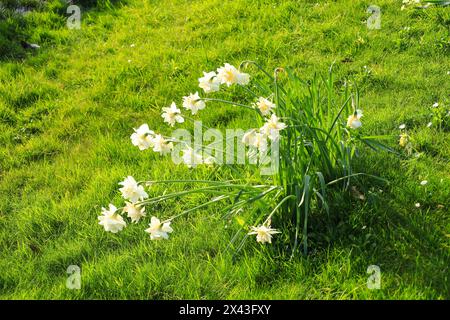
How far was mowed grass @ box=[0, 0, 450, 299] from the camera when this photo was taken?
8.83ft

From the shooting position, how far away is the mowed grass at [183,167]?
2691 millimetres

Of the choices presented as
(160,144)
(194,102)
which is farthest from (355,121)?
(160,144)

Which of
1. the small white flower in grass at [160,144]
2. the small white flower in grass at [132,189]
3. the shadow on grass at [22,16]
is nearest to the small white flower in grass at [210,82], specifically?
the small white flower in grass at [160,144]

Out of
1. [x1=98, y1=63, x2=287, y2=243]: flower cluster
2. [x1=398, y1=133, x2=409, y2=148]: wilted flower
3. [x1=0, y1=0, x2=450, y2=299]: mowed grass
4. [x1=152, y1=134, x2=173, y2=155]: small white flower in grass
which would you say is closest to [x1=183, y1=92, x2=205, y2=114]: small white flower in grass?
[x1=98, y1=63, x2=287, y2=243]: flower cluster

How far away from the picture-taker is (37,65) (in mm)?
5137

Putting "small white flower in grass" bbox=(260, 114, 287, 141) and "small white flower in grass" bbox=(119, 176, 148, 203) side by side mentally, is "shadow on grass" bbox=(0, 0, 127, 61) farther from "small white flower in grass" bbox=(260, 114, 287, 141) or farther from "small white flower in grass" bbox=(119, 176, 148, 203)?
"small white flower in grass" bbox=(260, 114, 287, 141)

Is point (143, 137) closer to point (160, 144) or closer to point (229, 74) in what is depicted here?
point (160, 144)

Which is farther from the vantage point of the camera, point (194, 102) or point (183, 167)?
point (183, 167)

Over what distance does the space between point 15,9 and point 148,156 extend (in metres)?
3.19

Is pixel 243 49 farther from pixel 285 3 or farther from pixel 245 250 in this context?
pixel 245 250

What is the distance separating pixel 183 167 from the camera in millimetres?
3568

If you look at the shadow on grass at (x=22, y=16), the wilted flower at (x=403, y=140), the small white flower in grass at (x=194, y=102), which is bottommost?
the wilted flower at (x=403, y=140)

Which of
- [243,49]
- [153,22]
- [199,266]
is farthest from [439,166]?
[153,22]

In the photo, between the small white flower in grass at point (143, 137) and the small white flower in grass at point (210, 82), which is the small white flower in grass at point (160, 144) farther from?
the small white flower in grass at point (210, 82)
